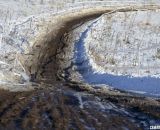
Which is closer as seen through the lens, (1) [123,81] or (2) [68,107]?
(2) [68,107]

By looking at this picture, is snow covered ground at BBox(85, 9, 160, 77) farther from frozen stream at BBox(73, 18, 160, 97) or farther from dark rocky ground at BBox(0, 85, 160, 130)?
dark rocky ground at BBox(0, 85, 160, 130)

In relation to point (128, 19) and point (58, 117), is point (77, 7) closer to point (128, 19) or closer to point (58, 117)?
point (128, 19)

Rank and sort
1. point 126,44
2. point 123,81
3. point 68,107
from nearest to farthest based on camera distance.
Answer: point 68,107 → point 123,81 → point 126,44

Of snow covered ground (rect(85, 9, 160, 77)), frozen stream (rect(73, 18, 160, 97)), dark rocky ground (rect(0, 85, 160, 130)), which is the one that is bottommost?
dark rocky ground (rect(0, 85, 160, 130))

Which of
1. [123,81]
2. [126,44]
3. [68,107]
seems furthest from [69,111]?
[126,44]

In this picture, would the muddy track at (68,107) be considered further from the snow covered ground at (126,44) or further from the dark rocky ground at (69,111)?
the snow covered ground at (126,44)

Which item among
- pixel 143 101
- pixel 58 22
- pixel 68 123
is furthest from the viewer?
pixel 58 22

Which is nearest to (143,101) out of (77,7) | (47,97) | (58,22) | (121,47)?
(47,97)

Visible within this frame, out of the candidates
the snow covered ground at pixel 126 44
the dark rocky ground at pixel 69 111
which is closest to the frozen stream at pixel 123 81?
the snow covered ground at pixel 126 44

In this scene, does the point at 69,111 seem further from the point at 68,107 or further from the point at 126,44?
the point at 126,44

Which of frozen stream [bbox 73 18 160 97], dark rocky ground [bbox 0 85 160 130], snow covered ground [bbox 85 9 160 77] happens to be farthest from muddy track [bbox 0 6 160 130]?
snow covered ground [bbox 85 9 160 77]

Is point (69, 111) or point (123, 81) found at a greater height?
point (123, 81)
